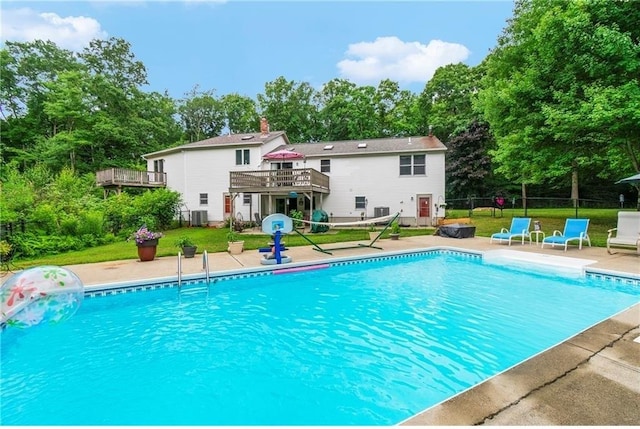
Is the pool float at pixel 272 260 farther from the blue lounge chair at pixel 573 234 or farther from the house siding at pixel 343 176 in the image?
the house siding at pixel 343 176

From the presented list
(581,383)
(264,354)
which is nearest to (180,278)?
(264,354)

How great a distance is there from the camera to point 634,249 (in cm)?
969

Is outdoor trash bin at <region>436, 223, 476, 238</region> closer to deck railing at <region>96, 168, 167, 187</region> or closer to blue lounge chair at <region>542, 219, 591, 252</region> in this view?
blue lounge chair at <region>542, 219, 591, 252</region>

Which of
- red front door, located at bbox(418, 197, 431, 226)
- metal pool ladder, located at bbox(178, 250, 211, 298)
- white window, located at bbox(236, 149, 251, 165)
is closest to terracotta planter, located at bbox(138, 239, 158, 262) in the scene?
metal pool ladder, located at bbox(178, 250, 211, 298)

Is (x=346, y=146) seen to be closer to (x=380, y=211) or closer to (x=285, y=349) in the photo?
(x=380, y=211)

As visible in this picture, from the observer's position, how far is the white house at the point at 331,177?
18672mm

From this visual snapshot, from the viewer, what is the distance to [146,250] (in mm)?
8766

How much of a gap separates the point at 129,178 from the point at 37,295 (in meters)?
17.7

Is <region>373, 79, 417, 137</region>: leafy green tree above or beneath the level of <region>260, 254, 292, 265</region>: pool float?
above

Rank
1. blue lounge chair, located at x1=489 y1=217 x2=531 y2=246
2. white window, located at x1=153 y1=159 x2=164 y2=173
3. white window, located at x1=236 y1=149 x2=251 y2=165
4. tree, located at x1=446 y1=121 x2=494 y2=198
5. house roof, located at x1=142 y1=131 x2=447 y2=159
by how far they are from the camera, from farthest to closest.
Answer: tree, located at x1=446 y1=121 x2=494 y2=198 < white window, located at x1=153 y1=159 x2=164 y2=173 < white window, located at x1=236 y1=149 x2=251 y2=165 < house roof, located at x1=142 y1=131 x2=447 y2=159 < blue lounge chair, located at x1=489 y1=217 x2=531 y2=246

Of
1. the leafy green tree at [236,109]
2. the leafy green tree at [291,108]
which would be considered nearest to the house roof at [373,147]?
the leafy green tree at [291,108]

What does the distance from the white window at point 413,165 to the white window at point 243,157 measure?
31.9 feet

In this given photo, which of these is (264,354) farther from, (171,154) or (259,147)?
(171,154)

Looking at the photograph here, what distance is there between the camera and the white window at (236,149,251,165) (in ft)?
65.3
